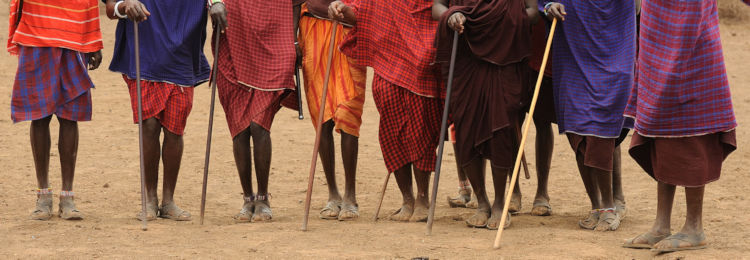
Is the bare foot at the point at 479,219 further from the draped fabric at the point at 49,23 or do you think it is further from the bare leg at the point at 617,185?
the draped fabric at the point at 49,23

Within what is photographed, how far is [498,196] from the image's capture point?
6656 mm

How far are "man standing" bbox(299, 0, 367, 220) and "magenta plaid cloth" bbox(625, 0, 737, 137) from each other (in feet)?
6.96

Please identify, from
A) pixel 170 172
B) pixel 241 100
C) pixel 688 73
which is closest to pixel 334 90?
pixel 241 100

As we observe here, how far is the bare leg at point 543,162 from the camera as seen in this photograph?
24.0ft

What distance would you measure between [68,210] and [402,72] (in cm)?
241

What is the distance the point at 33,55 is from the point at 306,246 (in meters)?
2.33

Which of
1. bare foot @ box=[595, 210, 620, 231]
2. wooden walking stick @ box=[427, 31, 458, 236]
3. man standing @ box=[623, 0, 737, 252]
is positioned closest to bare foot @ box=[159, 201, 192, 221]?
wooden walking stick @ box=[427, 31, 458, 236]

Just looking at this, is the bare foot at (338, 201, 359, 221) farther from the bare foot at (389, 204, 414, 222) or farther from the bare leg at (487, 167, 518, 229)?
the bare leg at (487, 167, 518, 229)

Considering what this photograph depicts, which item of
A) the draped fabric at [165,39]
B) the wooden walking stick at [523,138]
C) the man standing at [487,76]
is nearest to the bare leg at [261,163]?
the draped fabric at [165,39]

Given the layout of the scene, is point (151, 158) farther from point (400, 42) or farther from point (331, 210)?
point (400, 42)

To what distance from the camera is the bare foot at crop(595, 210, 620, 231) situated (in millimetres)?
6617

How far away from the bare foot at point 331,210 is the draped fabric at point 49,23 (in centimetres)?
196

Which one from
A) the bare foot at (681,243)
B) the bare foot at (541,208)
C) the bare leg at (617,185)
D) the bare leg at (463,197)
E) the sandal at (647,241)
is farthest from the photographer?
the bare leg at (463,197)

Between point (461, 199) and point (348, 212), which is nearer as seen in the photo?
point (348, 212)
